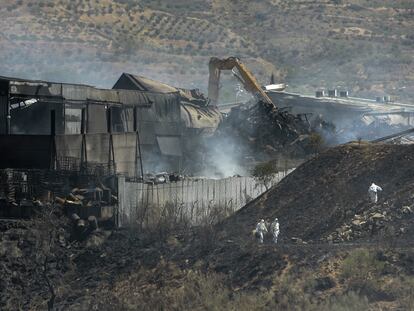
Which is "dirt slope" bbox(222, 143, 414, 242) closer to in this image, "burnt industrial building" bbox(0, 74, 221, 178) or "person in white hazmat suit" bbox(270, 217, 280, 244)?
"person in white hazmat suit" bbox(270, 217, 280, 244)

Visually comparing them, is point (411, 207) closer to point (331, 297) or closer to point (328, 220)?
point (328, 220)

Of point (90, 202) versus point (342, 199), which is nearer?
point (342, 199)

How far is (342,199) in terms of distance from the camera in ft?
116

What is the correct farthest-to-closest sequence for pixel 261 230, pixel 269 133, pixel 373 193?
pixel 269 133 → pixel 373 193 → pixel 261 230

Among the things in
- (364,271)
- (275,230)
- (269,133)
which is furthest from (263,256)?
(269,133)

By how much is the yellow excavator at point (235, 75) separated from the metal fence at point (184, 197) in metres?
16.8

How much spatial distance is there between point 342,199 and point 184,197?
640 cm

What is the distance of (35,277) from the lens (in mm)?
31969

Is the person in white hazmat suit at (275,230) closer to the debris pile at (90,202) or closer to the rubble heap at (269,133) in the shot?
the debris pile at (90,202)

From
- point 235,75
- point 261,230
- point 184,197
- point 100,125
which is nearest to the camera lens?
point 261,230

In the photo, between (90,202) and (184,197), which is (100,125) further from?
(90,202)

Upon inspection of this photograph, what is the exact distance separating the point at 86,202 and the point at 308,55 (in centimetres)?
8188

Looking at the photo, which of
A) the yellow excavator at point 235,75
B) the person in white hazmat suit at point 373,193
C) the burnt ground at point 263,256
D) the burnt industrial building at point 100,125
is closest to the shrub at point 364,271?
the burnt ground at point 263,256

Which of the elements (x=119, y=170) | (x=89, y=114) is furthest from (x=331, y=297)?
(x=89, y=114)
